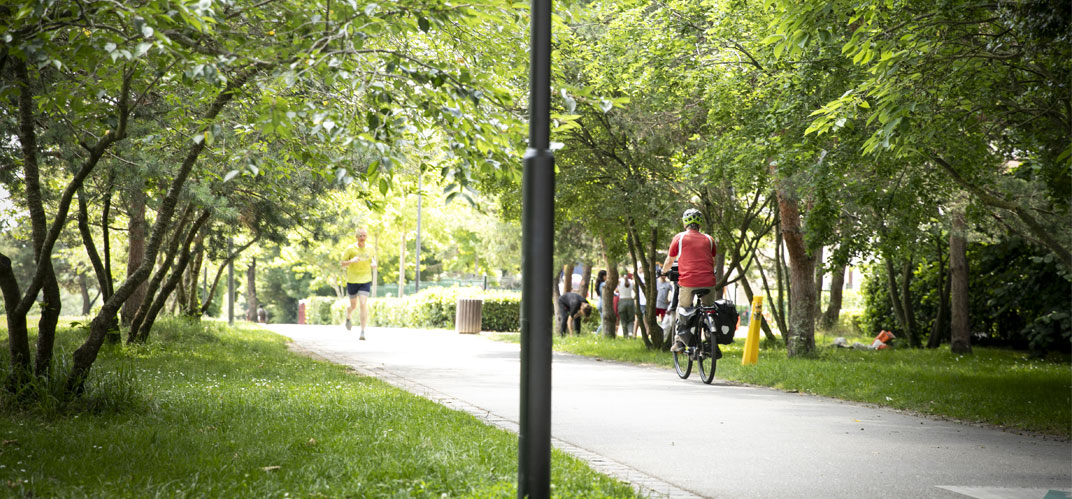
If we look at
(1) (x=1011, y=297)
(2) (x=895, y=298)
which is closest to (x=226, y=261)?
(2) (x=895, y=298)

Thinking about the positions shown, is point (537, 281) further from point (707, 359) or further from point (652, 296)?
point (652, 296)

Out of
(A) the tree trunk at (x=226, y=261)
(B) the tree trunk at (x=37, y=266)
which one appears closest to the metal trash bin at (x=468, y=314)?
(A) the tree trunk at (x=226, y=261)

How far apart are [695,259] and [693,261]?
35 mm

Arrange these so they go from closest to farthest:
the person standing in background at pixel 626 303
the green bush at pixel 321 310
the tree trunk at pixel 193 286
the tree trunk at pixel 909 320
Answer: the tree trunk at pixel 193 286, the tree trunk at pixel 909 320, the person standing in background at pixel 626 303, the green bush at pixel 321 310

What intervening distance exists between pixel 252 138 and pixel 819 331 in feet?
73.8

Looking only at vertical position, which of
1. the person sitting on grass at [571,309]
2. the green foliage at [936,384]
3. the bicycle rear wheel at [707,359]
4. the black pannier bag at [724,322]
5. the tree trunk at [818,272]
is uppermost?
the tree trunk at [818,272]

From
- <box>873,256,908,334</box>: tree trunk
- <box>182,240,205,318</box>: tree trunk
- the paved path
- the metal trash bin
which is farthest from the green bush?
the paved path

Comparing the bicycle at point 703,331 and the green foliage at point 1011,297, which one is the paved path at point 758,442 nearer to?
the bicycle at point 703,331

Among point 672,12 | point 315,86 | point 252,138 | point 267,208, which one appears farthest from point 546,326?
point 267,208

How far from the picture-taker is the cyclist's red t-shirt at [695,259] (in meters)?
12.1

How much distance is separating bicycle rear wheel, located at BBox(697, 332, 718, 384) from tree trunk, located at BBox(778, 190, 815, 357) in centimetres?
454

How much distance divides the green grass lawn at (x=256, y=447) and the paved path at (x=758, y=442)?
71 cm

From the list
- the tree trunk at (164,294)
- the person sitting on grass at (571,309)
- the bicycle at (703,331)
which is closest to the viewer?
the bicycle at (703,331)

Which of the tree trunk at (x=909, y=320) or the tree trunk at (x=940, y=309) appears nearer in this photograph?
the tree trunk at (x=940, y=309)
